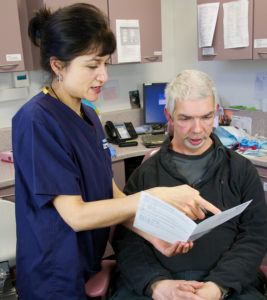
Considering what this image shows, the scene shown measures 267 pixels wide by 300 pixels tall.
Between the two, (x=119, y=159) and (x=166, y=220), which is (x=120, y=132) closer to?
(x=119, y=159)

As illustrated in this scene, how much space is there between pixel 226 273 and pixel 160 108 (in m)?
1.98

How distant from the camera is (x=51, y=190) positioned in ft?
3.55

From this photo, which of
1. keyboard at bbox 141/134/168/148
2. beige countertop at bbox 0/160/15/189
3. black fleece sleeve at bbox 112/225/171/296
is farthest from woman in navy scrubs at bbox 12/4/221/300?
keyboard at bbox 141/134/168/148

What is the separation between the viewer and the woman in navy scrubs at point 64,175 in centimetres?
108

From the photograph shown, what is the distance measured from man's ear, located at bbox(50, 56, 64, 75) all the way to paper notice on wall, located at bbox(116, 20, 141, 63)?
4.80 ft

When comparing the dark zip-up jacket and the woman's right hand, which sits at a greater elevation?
the woman's right hand

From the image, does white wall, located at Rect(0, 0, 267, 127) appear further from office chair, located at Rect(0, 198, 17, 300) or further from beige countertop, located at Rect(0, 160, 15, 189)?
office chair, located at Rect(0, 198, 17, 300)

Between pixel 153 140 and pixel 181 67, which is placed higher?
pixel 181 67

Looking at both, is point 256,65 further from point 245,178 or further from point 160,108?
point 245,178

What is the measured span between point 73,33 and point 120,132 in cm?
177

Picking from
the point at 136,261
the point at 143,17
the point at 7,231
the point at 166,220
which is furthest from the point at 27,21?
the point at 166,220

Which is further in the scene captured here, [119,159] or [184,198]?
[119,159]

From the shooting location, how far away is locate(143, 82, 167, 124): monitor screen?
10.0ft

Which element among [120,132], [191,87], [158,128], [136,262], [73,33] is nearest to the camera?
[73,33]
